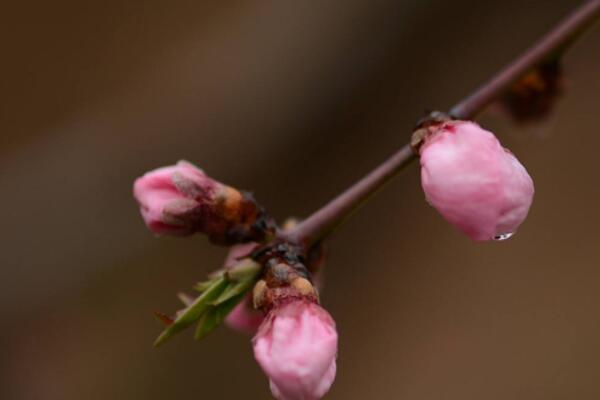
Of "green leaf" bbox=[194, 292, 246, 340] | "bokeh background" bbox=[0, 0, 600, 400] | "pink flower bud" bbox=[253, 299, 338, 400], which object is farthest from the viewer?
"bokeh background" bbox=[0, 0, 600, 400]

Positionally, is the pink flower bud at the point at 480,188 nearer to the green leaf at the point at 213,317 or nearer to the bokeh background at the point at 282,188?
the green leaf at the point at 213,317

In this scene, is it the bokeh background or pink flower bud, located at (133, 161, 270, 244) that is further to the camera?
the bokeh background

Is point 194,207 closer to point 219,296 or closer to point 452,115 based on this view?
point 219,296

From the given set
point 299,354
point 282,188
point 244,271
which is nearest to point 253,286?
point 244,271

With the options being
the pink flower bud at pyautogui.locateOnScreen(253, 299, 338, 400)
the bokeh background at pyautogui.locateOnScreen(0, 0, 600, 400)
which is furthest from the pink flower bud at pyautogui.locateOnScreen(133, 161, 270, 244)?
the bokeh background at pyautogui.locateOnScreen(0, 0, 600, 400)

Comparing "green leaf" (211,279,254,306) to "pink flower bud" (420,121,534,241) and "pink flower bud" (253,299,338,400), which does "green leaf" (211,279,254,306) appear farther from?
"pink flower bud" (420,121,534,241)

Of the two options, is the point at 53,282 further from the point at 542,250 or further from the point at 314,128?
the point at 542,250

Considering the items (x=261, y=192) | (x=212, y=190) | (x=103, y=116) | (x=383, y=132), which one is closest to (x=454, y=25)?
(x=383, y=132)
